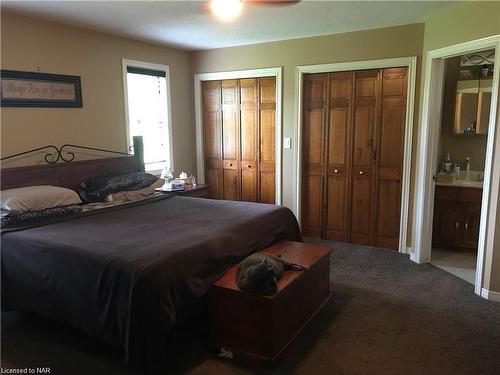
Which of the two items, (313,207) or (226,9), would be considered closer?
(226,9)

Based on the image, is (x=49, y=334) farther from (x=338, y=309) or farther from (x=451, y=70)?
(x=451, y=70)

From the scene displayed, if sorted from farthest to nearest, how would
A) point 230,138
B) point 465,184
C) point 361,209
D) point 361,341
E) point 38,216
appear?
point 230,138, point 361,209, point 465,184, point 38,216, point 361,341

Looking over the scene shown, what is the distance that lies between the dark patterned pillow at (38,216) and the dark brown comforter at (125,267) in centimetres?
16

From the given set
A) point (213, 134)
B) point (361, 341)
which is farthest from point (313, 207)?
point (361, 341)

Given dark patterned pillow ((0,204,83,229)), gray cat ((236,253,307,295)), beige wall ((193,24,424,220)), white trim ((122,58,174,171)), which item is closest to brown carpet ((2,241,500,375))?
gray cat ((236,253,307,295))

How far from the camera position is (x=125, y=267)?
2.15 m

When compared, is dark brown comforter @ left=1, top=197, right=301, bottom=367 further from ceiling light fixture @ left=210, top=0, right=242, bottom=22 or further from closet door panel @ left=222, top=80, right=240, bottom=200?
closet door panel @ left=222, top=80, right=240, bottom=200

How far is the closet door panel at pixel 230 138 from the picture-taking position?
5.08m

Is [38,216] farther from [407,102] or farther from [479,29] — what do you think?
[479,29]

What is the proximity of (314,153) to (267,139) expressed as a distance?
2.09 feet

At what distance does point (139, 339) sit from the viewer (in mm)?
2098

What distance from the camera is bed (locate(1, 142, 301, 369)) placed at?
2.11 m

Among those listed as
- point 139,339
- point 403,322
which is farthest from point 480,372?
point 139,339

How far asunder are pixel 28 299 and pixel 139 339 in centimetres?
100
